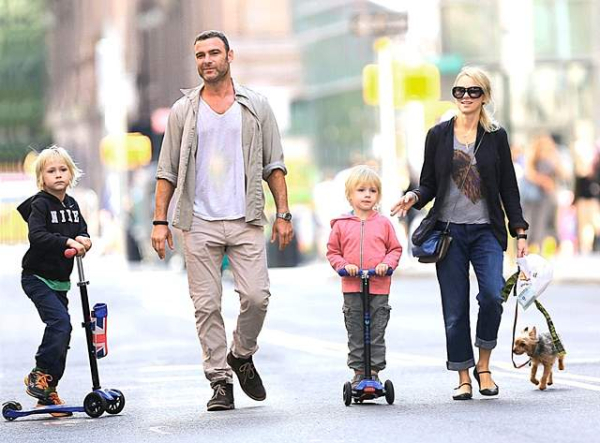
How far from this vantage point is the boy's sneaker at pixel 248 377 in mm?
10898

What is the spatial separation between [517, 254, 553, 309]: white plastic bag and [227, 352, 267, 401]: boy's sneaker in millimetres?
1470

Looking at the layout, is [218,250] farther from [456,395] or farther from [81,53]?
[81,53]

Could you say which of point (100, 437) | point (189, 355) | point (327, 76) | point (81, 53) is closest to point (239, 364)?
point (100, 437)

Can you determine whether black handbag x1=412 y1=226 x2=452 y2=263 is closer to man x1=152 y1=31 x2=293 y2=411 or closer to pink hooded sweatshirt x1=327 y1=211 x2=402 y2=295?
pink hooded sweatshirt x1=327 y1=211 x2=402 y2=295

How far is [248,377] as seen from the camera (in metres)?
10.9

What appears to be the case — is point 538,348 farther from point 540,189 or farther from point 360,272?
point 540,189

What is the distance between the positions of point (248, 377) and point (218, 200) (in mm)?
967

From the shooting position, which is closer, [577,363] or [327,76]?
[577,363]

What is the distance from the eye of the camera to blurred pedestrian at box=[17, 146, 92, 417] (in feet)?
35.1

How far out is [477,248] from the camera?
10.9 metres

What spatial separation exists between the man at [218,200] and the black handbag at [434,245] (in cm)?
72

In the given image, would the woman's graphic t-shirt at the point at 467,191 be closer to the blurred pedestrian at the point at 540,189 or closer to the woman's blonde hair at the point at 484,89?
the woman's blonde hair at the point at 484,89

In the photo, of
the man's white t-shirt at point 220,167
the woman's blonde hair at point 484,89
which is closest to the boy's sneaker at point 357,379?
the man's white t-shirt at point 220,167

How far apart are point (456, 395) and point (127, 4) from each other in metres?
69.7
